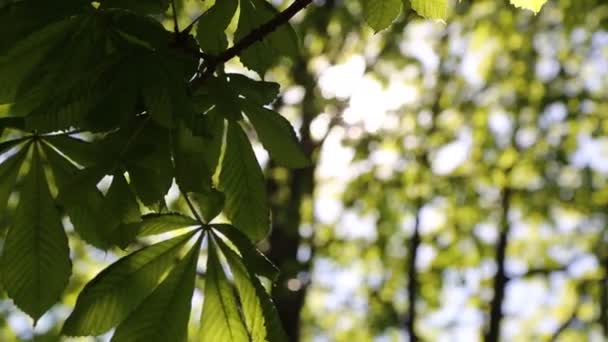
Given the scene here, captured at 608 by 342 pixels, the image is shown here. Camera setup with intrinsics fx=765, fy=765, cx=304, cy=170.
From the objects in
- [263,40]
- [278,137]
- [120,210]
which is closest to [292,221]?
[263,40]

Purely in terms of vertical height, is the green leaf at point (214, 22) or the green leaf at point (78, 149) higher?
the green leaf at point (214, 22)

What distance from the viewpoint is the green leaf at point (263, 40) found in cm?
134

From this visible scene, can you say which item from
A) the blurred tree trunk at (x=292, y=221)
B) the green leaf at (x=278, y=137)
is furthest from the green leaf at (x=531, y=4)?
the blurred tree trunk at (x=292, y=221)

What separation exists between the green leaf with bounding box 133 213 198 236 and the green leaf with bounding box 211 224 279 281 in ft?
0.39

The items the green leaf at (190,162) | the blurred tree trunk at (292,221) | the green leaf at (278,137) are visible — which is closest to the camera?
the green leaf at (190,162)

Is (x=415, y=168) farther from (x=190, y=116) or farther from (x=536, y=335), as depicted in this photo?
(x=190, y=116)

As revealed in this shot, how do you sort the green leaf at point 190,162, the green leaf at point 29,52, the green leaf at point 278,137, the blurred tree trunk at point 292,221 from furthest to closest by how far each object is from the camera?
the blurred tree trunk at point 292,221, the green leaf at point 278,137, the green leaf at point 190,162, the green leaf at point 29,52

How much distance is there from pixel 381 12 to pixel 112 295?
579mm

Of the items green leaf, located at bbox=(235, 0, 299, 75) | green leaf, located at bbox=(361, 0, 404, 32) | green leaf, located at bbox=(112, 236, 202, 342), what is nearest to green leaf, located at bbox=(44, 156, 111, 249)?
green leaf, located at bbox=(112, 236, 202, 342)

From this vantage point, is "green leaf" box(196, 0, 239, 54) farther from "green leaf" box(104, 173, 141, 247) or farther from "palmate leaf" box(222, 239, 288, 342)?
"palmate leaf" box(222, 239, 288, 342)

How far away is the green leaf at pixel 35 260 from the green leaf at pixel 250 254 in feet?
0.81

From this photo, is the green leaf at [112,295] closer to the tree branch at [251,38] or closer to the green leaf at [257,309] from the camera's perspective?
the green leaf at [257,309]

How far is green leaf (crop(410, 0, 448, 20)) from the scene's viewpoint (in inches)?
42.9

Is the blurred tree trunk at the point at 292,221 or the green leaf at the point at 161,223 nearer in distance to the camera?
the green leaf at the point at 161,223
